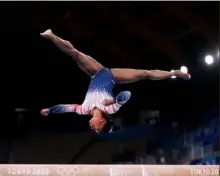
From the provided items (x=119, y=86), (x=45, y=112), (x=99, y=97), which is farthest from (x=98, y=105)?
(x=45, y=112)

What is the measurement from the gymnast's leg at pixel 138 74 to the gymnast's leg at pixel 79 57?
11 centimetres

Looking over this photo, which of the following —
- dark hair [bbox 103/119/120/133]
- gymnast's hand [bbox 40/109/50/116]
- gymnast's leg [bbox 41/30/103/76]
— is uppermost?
gymnast's leg [bbox 41/30/103/76]

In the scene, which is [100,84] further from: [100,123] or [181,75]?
[181,75]

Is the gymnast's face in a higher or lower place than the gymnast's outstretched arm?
lower

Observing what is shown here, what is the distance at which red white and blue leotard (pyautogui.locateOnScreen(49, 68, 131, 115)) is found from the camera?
226 cm

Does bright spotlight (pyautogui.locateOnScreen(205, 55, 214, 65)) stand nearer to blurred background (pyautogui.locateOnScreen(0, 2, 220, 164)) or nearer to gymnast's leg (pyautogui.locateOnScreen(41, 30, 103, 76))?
blurred background (pyautogui.locateOnScreen(0, 2, 220, 164))

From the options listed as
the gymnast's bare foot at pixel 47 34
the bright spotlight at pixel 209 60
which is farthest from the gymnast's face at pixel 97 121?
the bright spotlight at pixel 209 60

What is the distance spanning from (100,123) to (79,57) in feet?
1.25

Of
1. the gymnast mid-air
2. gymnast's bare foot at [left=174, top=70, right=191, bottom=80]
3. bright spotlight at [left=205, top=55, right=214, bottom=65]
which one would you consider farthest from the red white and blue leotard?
bright spotlight at [left=205, top=55, right=214, bottom=65]

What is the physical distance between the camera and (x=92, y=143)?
221 centimetres

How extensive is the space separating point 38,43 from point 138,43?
0.56m

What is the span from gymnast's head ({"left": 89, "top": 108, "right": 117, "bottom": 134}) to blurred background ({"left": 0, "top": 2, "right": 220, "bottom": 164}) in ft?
0.11

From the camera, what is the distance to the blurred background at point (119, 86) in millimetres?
2217

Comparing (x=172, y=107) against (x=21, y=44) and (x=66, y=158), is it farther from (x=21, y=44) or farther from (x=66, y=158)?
(x=21, y=44)
